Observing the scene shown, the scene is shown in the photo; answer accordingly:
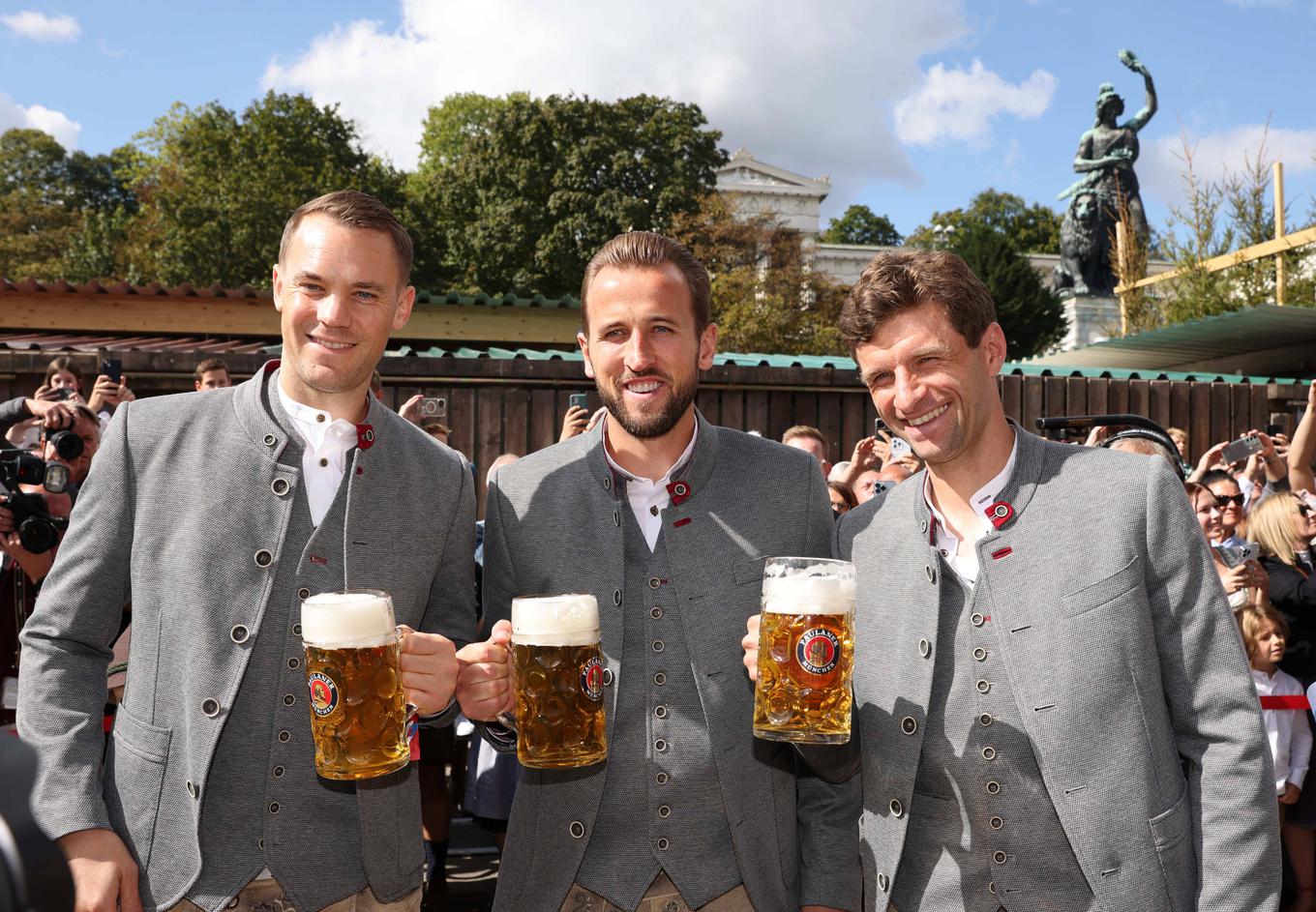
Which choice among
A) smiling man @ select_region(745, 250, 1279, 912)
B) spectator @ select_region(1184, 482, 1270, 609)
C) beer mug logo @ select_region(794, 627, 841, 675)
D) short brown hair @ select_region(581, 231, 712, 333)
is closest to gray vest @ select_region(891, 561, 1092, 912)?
smiling man @ select_region(745, 250, 1279, 912)

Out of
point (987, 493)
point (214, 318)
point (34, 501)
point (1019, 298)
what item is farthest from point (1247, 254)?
point (34, 501)

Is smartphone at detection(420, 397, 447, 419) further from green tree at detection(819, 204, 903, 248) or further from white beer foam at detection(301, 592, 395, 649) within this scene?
green tree at detection(819, 204, 903, 248)

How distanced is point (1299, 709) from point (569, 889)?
370cm

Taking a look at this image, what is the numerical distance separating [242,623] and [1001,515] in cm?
140

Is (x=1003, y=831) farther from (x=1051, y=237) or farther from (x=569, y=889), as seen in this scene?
(x=1051, y=237)

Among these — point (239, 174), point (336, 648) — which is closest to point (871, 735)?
point (336, 648)

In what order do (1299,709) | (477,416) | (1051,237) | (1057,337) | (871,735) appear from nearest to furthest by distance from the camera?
(871,735), (1299,709), (477,416), (1057,337), (1051,237)

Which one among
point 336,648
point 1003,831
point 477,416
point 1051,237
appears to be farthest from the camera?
point 1051,237

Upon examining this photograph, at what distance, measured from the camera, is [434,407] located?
8.19 meters

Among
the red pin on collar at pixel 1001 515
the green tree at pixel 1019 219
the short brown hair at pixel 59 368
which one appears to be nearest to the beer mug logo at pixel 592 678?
the red pin on collar at pixel 1001 515

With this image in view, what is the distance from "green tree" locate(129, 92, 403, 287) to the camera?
23.1 m

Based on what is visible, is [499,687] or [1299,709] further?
[1299,709]

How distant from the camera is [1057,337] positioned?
3391 centimetres

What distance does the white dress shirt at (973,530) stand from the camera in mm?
1917
